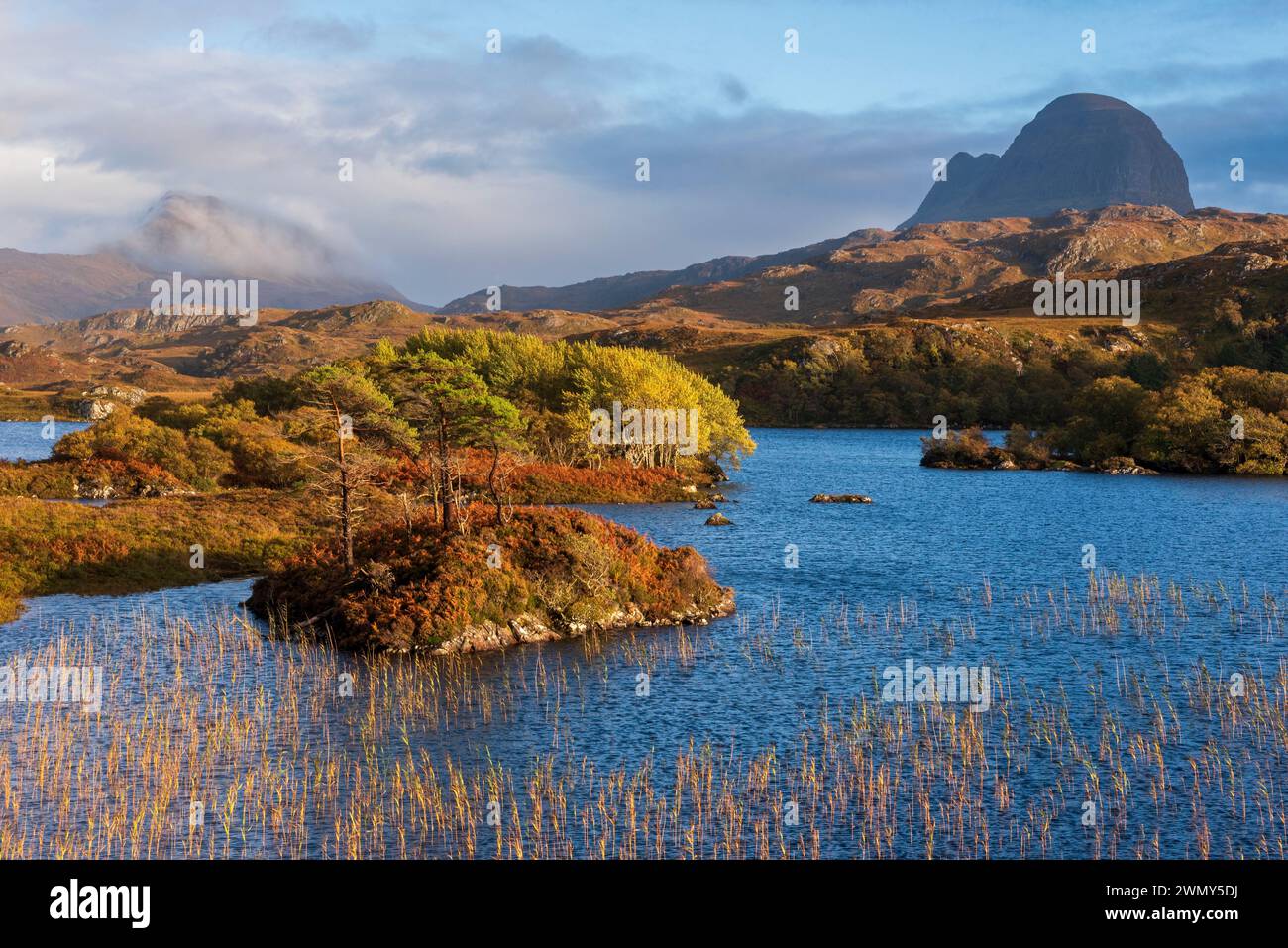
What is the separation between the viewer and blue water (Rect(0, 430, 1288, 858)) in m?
27.3

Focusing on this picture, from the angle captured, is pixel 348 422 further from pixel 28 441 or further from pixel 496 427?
pixel 28 441

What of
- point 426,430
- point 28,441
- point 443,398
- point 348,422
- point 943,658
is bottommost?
point 943,658

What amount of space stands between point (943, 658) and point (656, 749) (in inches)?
606

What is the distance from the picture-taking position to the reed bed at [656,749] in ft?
79.8

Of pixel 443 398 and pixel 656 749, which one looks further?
pixel 443 398

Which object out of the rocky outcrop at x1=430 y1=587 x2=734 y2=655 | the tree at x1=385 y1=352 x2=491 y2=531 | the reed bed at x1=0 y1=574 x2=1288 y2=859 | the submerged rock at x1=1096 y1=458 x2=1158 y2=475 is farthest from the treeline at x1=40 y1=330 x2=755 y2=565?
the submerged rock at x1=1096 y1=458 x2=1158 y2=475

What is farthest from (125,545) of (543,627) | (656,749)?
(656,749)

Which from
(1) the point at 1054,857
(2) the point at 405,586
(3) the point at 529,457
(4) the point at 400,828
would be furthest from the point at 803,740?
(3) the point at 529,457

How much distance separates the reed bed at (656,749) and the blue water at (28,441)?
8498 cm

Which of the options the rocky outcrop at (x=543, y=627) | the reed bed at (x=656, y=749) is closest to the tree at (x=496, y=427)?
the rocky outcrop at (x=543, y=627)

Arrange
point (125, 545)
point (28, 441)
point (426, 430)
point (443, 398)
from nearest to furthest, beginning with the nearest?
point (443, 398), point (426, 430), point (125, 545), point (28, 441)

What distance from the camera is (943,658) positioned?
41.4 meters

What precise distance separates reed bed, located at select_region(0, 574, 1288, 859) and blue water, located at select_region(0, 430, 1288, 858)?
157 mm

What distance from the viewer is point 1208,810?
2600 cm
